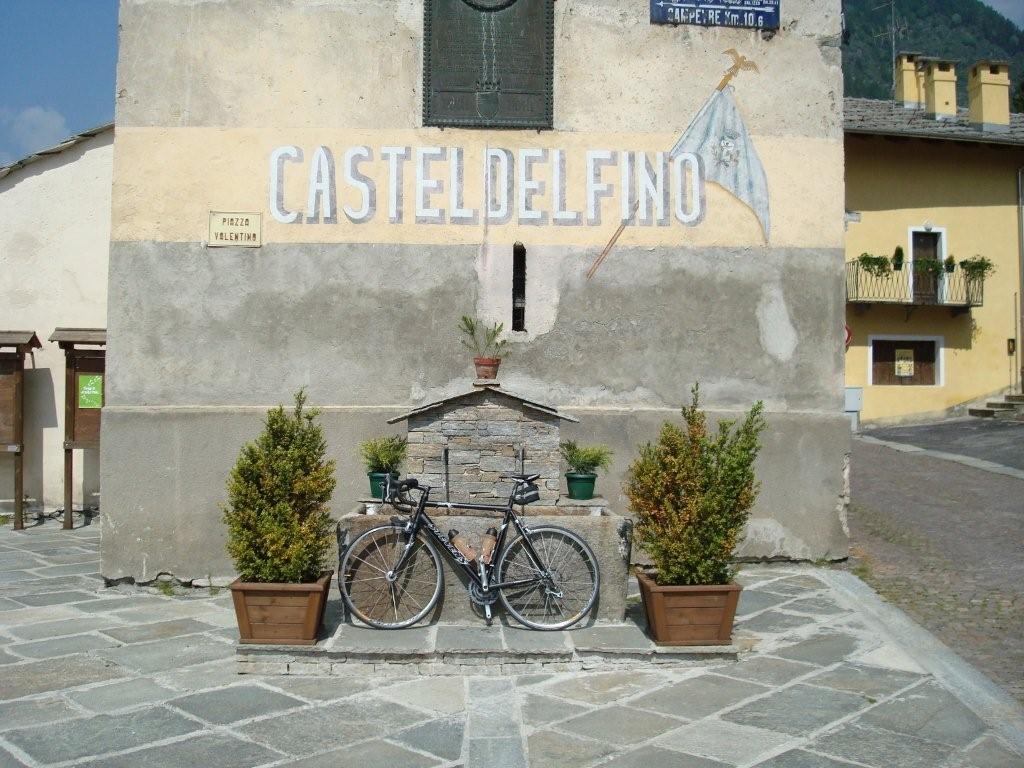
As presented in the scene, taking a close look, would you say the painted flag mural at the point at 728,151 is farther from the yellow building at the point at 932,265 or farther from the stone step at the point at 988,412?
the stone step at the point at 988,412

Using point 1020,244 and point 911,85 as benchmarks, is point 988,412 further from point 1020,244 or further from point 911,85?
point 911,85

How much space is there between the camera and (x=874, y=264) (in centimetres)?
2266

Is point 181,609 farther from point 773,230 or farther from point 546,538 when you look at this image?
point 773,230

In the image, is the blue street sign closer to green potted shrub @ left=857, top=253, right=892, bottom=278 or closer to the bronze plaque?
the bronze plaque

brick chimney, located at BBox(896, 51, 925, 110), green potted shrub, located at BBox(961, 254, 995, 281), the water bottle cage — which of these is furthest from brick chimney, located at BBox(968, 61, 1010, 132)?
the water bottle cage

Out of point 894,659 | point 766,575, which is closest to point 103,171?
point 766,575

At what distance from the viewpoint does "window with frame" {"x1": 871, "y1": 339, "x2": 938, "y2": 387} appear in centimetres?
2336

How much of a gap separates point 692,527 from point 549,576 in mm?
1001

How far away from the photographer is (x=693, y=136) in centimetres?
841

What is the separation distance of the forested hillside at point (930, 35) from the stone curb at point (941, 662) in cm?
7254

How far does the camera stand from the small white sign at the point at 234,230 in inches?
320

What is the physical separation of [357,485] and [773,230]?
435cm

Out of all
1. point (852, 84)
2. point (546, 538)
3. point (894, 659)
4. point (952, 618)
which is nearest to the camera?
point (894, 659)

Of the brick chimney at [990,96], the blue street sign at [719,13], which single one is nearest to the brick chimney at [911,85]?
the brick chimney at [990,96]
